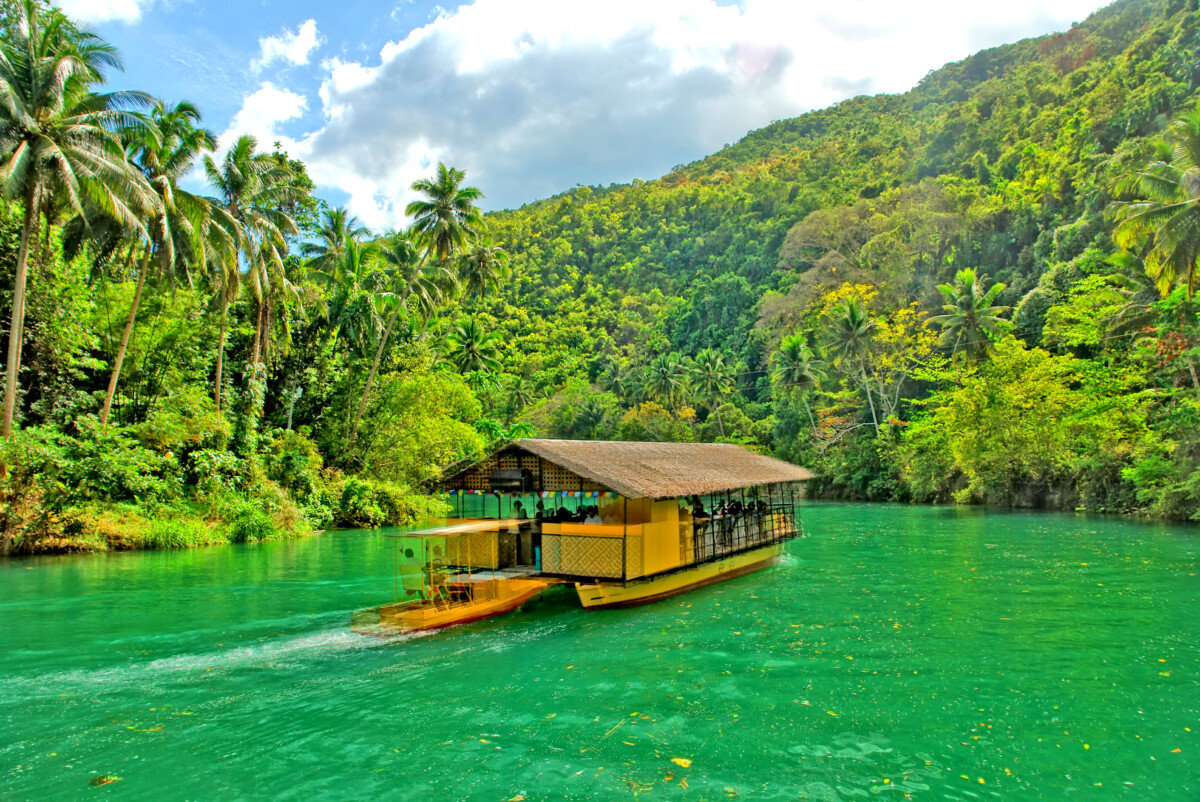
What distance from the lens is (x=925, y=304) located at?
151 feet

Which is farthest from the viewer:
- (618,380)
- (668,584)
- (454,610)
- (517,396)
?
(618,380)

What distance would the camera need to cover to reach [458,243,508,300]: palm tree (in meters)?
38.4

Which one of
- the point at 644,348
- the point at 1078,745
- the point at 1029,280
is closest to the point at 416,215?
the point at 1078,745

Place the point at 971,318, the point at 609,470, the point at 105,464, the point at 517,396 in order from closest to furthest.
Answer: the point at 609,470, the point at 105,464, the point at 971,318, the point at 517,396

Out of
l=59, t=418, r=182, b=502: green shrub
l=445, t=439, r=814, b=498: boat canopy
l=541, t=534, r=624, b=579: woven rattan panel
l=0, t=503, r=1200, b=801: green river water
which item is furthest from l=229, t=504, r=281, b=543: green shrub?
l=541, t=534, r=624, b=579: woven rattan panel

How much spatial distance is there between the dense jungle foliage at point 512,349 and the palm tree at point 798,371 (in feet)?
0.62

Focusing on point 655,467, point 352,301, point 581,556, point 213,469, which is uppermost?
point 352,301

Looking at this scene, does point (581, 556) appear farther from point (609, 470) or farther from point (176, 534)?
point (176, 534)

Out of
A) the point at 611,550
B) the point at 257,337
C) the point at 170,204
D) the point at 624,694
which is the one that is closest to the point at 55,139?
the point at 170,204

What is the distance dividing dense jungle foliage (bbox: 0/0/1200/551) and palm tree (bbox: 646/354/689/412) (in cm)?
28

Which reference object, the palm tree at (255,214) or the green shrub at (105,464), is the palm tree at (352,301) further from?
the green shrub at (105,464)

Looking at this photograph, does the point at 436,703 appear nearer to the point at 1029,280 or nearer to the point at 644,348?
the point at 1029,280

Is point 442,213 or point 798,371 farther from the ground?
point 442,213

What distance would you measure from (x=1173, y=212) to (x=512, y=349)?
51.8 metres
